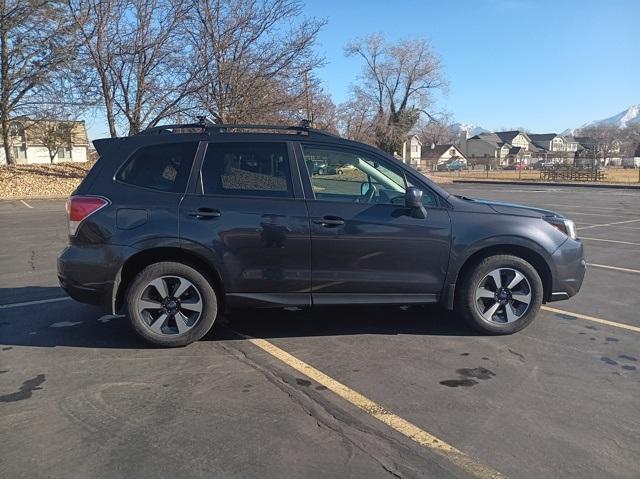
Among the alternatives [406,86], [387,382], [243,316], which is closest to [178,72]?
[243,316]

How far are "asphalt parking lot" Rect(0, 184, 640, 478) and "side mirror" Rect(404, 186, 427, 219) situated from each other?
3.75 ft

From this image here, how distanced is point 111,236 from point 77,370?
3.60ft

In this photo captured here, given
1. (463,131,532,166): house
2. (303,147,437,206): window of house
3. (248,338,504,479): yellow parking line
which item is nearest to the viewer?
(248,338,504,479): yellow parking line

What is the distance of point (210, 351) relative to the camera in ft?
15.2

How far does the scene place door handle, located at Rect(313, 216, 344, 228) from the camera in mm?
4613

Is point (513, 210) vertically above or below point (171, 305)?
above

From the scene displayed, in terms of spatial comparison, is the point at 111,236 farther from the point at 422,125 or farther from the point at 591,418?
the point at 422,125

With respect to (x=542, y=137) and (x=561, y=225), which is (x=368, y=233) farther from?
(x=542, y=137)

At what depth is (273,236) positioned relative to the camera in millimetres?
4582

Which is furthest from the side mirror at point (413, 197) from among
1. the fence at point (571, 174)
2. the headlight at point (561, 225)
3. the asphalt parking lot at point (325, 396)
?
the fence at point (571, 174)

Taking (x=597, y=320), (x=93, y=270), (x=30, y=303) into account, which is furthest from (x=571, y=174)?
(x=93, y=270)

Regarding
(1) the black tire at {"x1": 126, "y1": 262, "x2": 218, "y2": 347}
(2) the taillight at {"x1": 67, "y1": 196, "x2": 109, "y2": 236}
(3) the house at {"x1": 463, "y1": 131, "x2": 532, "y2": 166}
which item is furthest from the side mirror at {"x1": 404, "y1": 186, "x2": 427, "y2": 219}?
(3) the house at {"x1": 463, "y1": 131, "x2": 532, "y2": 166}

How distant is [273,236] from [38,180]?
24929mm

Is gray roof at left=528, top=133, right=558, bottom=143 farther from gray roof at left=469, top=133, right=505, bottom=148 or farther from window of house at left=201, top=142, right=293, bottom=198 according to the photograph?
window of house at left=201, top=142, right=293, bottom=198
